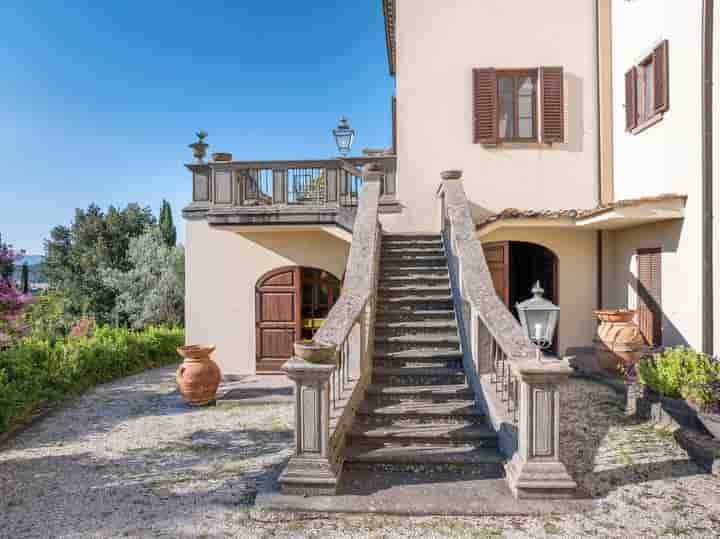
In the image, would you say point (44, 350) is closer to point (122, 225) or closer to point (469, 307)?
point (469, 307)

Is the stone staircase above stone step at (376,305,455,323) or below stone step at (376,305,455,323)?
below

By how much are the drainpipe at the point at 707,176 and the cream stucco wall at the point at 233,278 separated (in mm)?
6150

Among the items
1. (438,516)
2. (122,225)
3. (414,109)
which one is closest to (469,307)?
(438,516)

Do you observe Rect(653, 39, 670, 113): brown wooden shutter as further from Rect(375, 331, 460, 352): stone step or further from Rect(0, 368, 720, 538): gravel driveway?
Rect(375, 331, 460, 352): stone step

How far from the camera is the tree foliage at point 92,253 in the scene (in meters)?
22.9

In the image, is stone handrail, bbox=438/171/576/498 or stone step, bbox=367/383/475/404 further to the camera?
stone step, bbox=367/383/475/404

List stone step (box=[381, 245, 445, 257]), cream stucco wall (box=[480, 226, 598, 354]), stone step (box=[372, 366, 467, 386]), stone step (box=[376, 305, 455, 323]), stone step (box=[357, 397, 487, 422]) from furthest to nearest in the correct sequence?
cream stucco wall (box=[480, 226, 598, 354])
stone step (box=[381, 245, 445, 257])
stone step (box=[376, 305, 455, 323])
stone step (box=[372, 366, 467, 386])
stone step (box=[357, 397, 487, 422])

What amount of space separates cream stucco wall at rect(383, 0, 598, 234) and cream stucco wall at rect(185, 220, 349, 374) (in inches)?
76.5

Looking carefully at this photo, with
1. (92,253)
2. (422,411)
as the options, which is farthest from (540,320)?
(92,253)

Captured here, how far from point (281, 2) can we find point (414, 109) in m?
7.00

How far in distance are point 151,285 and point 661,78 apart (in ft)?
61.1

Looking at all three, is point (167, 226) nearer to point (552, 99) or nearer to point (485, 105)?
point (485, 105)

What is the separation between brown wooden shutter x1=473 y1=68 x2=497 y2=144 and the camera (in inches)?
348

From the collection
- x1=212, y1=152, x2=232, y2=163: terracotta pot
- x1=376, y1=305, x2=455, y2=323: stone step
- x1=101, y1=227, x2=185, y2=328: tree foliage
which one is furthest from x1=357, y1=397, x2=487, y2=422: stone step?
x1=101, y1=227, x2=185, y2=328: tree foliage
